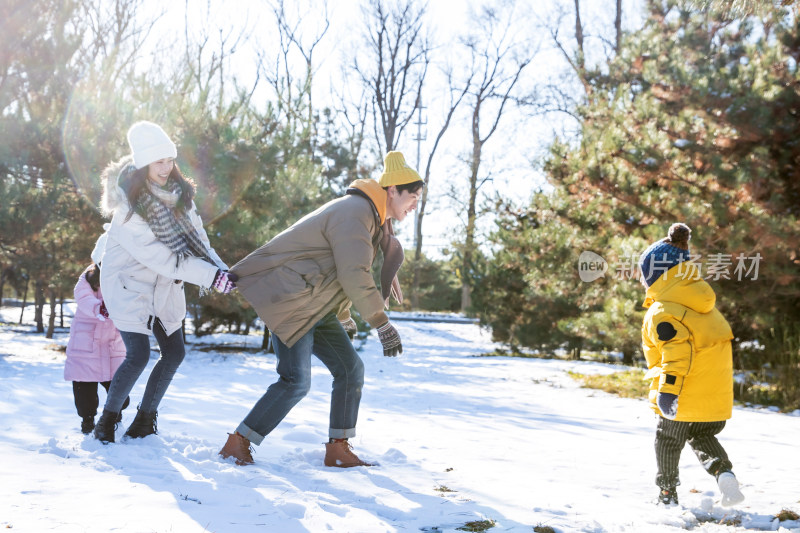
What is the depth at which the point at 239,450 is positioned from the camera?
3461 millimetres

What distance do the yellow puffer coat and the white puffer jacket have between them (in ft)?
7.02

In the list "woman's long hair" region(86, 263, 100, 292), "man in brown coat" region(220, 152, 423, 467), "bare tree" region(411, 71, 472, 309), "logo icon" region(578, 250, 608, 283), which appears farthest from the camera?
"bare tree" region(411, 71, 472, 309)

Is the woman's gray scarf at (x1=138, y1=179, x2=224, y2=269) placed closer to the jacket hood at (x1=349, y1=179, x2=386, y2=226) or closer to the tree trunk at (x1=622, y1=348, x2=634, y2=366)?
the jacket hood at (x1=349, y1=179, x2=386, y2=226)

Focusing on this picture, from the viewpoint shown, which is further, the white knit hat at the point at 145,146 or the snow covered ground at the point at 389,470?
the white knit hat at the point at 145,146

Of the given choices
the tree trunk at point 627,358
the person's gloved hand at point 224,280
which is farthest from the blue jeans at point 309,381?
the tree trunk at point 627,358

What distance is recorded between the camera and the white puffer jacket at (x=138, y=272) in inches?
135

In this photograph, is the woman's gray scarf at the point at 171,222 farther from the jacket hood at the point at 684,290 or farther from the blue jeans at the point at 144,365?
the jacket hood at the point at 684,290

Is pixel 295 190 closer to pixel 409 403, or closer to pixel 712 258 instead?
pixel 409 403

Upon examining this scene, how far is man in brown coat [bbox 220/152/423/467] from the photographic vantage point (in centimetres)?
325

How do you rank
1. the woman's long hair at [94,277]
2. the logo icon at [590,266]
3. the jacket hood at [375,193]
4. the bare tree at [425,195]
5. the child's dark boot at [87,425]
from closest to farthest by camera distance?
the jacket hood at [375,193]
the child's dark boot at [87,425]
the woman's long hair at [94,277]
the logo icon at [590,266]
the bare tree at [425,195]

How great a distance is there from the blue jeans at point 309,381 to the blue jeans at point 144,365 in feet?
1.68

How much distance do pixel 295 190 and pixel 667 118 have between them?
19.3 feet

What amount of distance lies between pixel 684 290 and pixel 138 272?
265cm

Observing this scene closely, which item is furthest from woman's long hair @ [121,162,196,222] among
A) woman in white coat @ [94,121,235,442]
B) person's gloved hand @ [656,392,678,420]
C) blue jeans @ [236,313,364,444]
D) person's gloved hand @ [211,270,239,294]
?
person's gloved hand @ [656,392,678,420]
